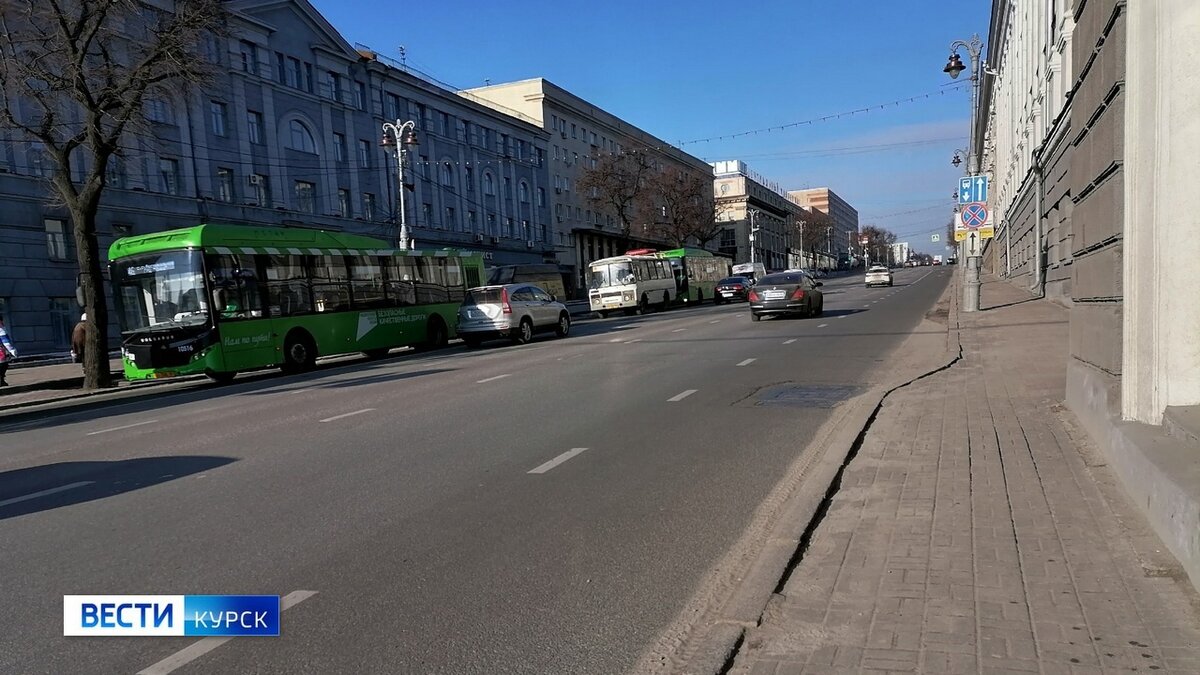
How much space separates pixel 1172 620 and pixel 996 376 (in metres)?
7.71

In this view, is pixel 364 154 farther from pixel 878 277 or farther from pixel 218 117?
pixel 878 277

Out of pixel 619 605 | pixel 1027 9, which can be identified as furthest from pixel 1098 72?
pixel 1027 9

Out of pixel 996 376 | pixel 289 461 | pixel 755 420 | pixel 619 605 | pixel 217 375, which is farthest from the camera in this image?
pixel 217 375

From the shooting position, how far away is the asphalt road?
11.7 feet

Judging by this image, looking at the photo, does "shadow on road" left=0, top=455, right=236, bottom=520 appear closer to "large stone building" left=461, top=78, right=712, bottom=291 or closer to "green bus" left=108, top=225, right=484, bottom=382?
"green bus" left=108, top=225, right=484, bottom=382

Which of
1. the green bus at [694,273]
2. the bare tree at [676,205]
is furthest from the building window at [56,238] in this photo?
the bare tree at [676,205]

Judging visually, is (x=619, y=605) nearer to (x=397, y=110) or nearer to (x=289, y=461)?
(x=289, y=461)

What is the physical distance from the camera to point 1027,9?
30.4 m

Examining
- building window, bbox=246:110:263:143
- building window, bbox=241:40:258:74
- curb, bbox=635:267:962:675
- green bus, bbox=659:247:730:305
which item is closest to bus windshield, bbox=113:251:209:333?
Answer: curb, bbox=635:267:962:675

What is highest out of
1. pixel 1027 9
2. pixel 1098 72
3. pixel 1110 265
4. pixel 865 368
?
pixel 1027 9

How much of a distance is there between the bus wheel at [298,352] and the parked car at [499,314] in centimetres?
426

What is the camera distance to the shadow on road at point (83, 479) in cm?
641

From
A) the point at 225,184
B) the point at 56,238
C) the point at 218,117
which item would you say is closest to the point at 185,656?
the point at 56,238

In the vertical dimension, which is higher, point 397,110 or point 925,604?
point 397,110
